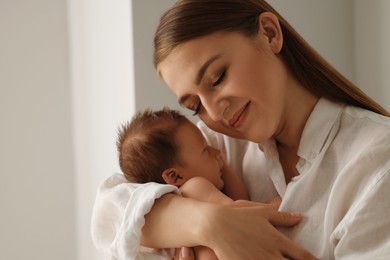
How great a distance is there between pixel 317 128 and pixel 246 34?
0.24 m

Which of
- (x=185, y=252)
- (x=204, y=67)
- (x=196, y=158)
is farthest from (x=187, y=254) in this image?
(x=204, y=67)

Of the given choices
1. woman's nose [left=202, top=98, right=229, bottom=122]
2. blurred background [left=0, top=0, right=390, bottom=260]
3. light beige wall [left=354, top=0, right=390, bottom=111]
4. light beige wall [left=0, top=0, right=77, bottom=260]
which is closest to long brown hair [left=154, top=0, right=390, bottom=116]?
woman's nose [left=202, top=98, right=229, bottom=122]

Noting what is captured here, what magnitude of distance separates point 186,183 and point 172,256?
16 cm

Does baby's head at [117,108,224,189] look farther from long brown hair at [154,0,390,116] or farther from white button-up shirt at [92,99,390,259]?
long brown hair at [154,0,390,116]

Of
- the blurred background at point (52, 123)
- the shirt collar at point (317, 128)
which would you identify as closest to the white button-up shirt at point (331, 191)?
the shirt collar at point (317, 128)

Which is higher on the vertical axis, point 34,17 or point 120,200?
point 34,17

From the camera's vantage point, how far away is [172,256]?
1.18 metres

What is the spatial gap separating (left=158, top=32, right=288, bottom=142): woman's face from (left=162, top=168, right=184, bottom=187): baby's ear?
19 centimetres

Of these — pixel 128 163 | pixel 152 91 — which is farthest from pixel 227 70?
pixel 152 91

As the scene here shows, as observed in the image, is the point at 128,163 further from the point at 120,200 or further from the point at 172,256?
the point at 172,256

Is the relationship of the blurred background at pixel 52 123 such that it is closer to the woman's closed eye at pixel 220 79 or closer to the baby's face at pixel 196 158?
the baby's face at pixel 196 158

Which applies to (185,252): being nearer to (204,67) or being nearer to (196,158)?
(196,158)

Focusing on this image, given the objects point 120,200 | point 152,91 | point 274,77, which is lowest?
point 120,200

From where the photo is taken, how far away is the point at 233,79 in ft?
3.57
